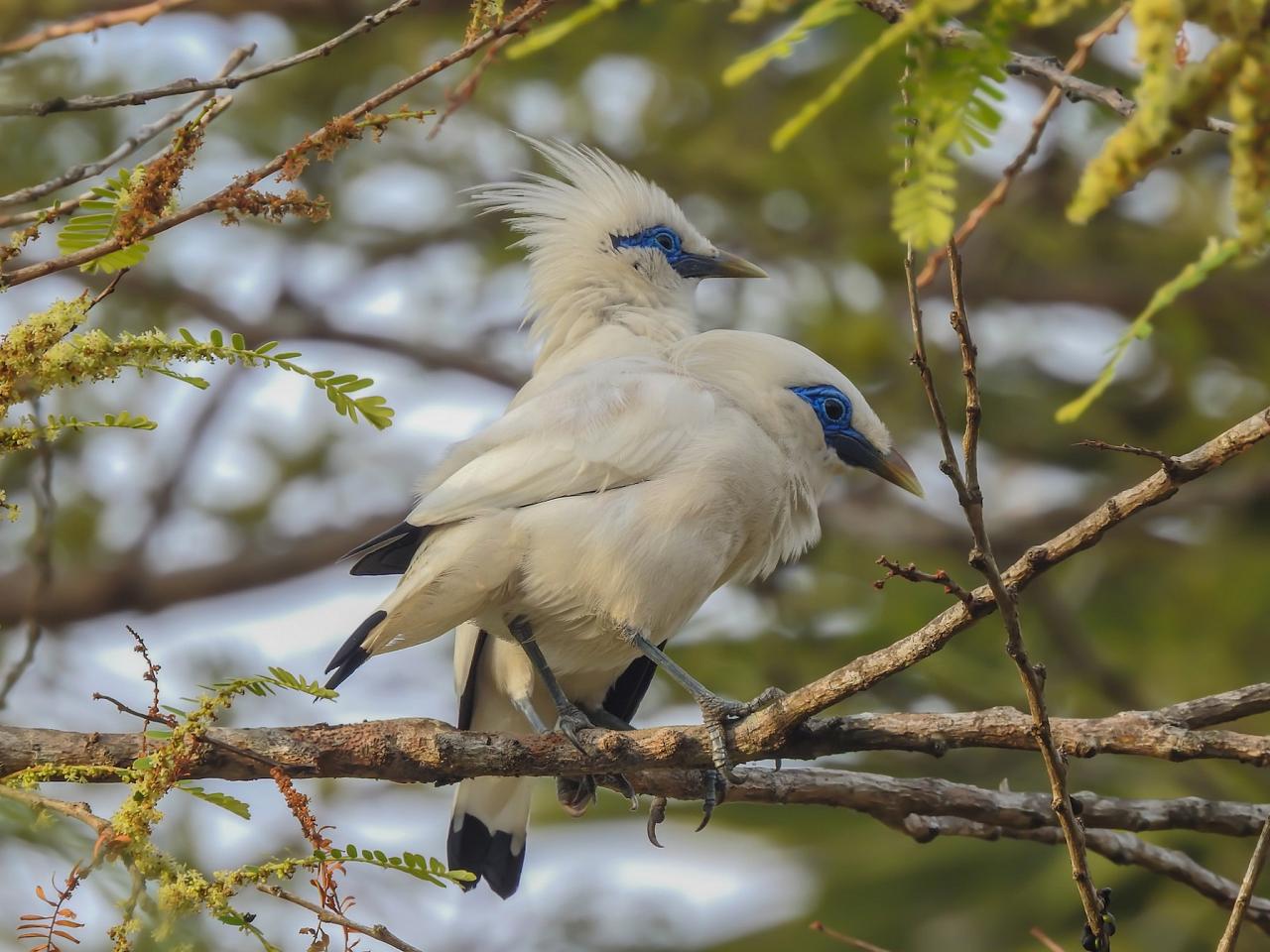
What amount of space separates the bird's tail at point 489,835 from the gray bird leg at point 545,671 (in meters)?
0.78

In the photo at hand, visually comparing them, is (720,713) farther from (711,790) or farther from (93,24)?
(93,24)

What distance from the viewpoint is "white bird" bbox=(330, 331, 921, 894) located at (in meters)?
4.15

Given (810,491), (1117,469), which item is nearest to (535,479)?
(810,491)

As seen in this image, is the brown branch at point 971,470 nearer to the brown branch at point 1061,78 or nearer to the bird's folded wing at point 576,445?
the brown branch at point 1061,78

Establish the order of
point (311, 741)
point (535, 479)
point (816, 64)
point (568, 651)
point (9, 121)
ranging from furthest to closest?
point (816, 64) → point (9, 121) → point (568, 651) → point (535, 479) → point (311, 741)

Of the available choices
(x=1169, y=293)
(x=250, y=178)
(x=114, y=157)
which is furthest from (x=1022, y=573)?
(x=114, y=157)

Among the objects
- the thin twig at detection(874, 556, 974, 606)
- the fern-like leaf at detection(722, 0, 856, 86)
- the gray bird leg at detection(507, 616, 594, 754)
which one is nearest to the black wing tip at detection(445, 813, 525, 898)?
the gray bird leg at detection(507, 616, 594, 754)

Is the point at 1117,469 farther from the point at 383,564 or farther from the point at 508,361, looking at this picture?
the point at 383,564

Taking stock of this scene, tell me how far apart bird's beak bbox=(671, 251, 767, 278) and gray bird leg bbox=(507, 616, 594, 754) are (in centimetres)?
202

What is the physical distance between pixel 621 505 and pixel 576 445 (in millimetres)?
235

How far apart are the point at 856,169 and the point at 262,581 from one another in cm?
419

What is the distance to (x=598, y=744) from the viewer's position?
3627 millimetres

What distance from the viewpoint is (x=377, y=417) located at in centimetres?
282

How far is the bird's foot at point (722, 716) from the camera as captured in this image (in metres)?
3.45
